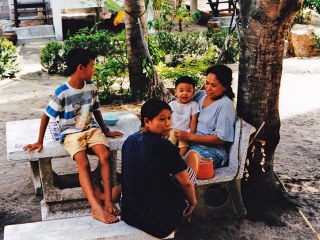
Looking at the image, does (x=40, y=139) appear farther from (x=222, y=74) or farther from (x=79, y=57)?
(x=222, y=74)

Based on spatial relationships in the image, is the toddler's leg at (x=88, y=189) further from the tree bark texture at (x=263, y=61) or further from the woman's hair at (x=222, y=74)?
the tree bark texture at (x=263, y=61)

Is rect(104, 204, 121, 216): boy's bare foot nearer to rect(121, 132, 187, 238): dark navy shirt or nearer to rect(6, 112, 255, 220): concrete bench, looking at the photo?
rect(121, 132, 187, 238): dark navy shirt

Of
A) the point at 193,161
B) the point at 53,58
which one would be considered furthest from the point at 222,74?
the point at 53,58

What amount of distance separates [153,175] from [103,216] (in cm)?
60

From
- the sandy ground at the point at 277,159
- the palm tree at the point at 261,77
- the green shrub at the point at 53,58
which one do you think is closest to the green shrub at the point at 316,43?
the sandy ground at the point at 277,159

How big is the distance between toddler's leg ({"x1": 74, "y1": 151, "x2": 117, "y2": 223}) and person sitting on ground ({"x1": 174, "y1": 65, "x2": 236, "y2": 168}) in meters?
0.88

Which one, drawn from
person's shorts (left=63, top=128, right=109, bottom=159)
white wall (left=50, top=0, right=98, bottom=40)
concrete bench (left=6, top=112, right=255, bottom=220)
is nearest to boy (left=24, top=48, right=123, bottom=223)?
person's shorts (left=63, top=128, right=109, bottom=159)

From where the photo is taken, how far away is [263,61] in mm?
3971

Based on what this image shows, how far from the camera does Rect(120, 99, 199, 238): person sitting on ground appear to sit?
290 cm

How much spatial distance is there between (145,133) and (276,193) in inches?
79.9

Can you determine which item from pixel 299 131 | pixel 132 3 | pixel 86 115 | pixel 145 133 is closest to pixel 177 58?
pixel 132 3

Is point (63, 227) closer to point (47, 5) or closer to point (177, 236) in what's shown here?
point (177, 236)

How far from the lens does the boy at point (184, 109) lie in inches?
160

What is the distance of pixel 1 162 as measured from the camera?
214 inches
